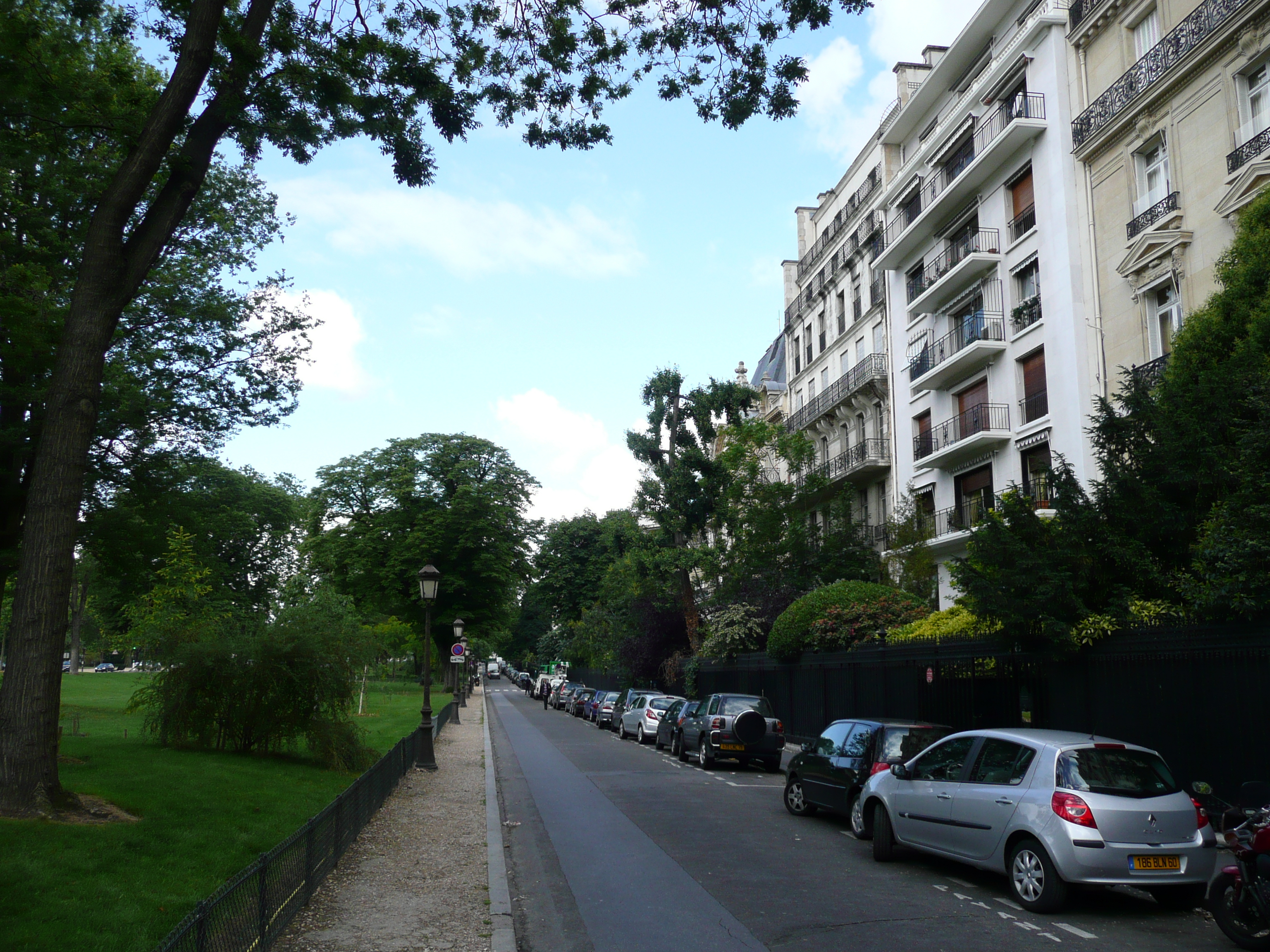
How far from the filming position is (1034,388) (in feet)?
93.0

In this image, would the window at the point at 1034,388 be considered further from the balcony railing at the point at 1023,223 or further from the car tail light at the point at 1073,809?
the car tail light at the point at 1073,809

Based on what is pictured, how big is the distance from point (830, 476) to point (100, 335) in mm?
33574

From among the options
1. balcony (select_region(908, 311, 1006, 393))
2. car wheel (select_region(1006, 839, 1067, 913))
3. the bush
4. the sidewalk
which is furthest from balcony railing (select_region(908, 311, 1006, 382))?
car wheel (select_region(1006, 839, 1067, 913))

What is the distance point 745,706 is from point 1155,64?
683 inches

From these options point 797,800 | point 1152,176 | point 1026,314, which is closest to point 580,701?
point 1026,314

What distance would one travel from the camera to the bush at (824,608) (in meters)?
26.0

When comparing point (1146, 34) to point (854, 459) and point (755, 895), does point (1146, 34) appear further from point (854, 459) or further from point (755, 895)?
point (755, 895)

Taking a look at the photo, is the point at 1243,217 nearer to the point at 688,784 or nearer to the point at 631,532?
the point at 688,784

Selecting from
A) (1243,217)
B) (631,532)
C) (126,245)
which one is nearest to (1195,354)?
(1243,217)

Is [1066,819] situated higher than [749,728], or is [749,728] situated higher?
[1066,819]

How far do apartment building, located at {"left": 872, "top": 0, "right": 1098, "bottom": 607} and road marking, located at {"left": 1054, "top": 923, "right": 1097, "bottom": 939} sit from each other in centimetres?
1628

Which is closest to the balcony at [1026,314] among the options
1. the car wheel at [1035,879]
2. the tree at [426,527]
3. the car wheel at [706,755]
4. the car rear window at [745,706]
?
the car rear window at [745,706]

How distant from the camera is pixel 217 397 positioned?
60.5 feet

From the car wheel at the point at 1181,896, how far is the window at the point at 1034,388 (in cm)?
2059
